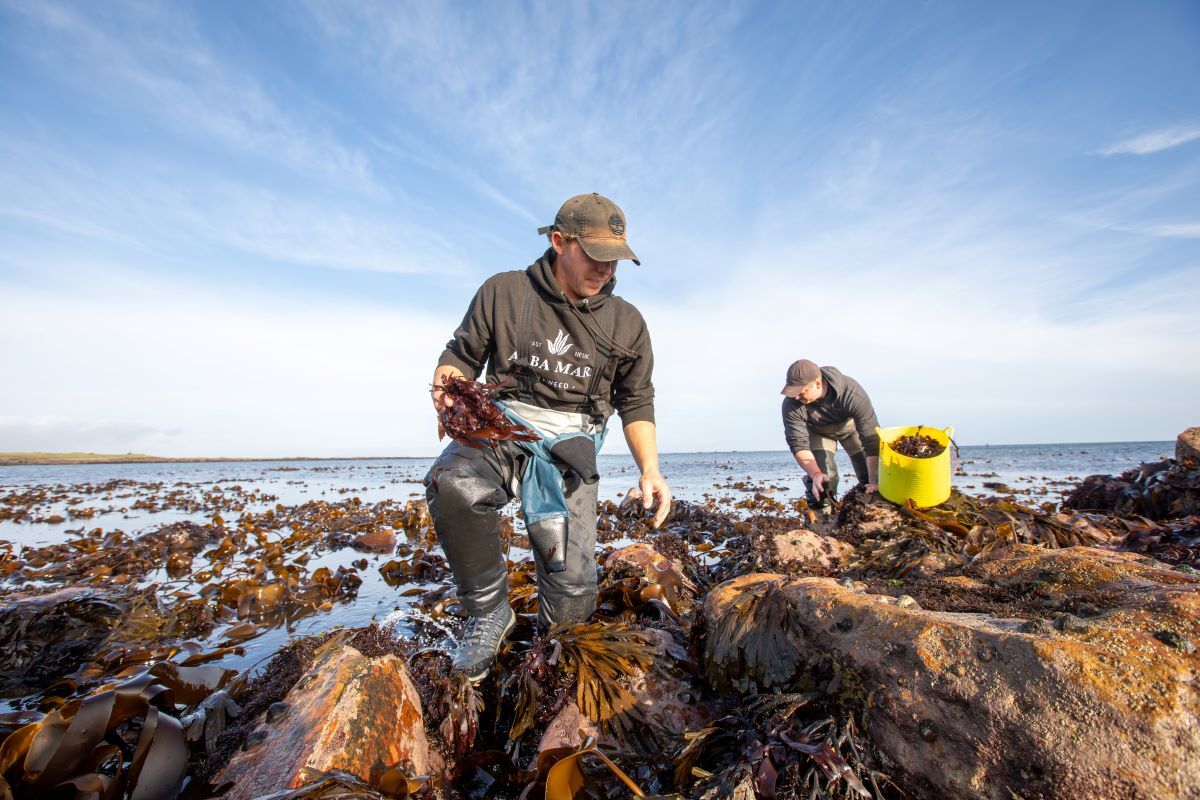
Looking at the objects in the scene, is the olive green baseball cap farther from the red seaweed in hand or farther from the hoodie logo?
the red seaweed in hand

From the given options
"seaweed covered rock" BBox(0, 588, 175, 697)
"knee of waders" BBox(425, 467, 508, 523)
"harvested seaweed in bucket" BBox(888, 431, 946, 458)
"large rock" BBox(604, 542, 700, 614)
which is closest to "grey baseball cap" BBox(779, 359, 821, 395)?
"harvested seaweed in bucket" BBox(888, 431, 946, 458)

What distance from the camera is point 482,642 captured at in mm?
2605

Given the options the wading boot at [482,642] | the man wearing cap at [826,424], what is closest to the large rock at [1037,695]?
the wading boot at [482,642]

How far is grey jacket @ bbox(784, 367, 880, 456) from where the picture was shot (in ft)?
21.8

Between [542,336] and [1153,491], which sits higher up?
[542,336]

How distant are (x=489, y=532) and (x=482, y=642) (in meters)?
0.52

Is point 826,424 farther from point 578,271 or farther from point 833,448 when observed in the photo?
point 578,271

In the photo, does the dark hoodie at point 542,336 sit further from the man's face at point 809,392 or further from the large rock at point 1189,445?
the large rock at point 1189,445

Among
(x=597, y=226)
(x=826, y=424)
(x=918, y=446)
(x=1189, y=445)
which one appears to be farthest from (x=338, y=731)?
(x=1189, y=445)

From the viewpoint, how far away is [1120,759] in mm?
1187

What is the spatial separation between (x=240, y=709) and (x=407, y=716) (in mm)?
706

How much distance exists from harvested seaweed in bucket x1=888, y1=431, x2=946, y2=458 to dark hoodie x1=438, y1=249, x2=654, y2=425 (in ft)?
12.1

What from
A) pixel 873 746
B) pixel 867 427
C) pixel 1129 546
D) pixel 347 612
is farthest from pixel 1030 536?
pixel 347 612

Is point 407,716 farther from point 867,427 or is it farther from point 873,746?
point 867,427
